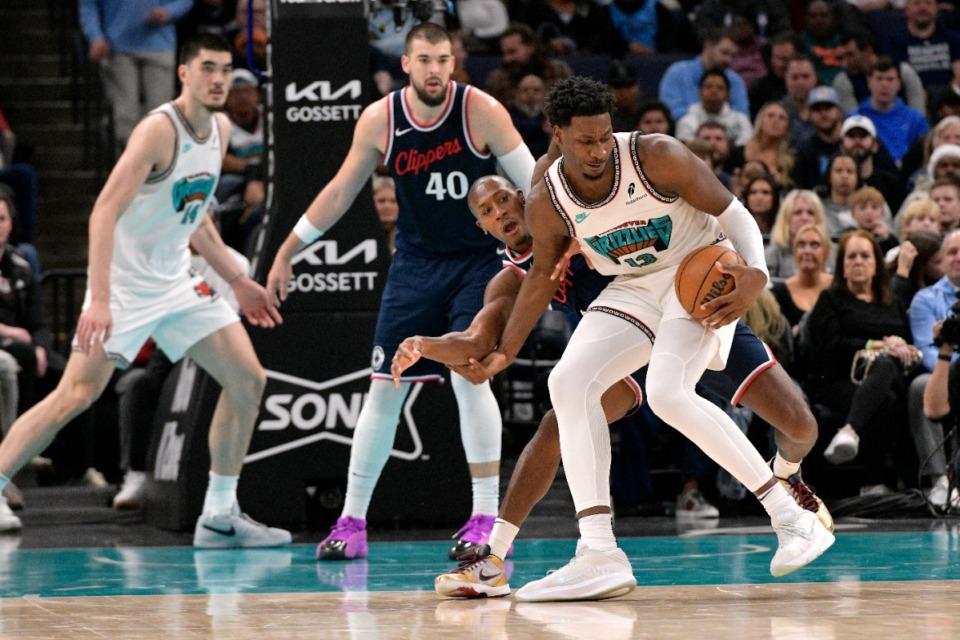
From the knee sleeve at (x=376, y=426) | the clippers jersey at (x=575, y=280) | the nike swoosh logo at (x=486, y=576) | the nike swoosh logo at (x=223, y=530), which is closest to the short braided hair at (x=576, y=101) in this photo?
the clippers jersey at (x=575, y=280)

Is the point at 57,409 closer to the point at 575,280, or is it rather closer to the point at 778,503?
the point at 575,280

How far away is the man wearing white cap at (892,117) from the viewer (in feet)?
38.8

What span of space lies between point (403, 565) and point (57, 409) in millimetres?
1902

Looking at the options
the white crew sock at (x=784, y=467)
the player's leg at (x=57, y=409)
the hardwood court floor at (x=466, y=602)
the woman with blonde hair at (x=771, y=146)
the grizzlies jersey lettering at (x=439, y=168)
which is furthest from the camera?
the woman with blonde hair at (x=771, y=146)

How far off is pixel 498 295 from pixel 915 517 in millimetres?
3395

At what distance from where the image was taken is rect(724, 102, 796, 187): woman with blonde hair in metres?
10.9

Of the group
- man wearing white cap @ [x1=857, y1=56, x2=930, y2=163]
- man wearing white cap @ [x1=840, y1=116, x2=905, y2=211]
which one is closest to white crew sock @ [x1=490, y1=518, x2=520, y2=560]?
man wearing white cap @ [x1=840, y1=116, x2=905, y2=211]

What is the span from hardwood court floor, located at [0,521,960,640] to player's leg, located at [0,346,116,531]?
1.42ft

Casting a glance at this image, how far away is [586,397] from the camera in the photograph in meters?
4.90

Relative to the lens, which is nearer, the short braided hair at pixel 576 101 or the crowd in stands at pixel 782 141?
the short braided hair at pixel 576 101

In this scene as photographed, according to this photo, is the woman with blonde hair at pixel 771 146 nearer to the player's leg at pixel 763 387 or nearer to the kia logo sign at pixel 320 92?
the kia logo sign at pixel 320 92

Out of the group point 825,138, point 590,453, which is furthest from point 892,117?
point 590,453

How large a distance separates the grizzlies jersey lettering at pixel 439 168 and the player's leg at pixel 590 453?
62.1 inches

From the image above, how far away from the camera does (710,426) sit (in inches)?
191
